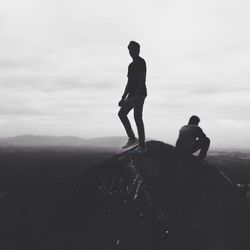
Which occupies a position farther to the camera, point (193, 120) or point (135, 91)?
point (193, 120)

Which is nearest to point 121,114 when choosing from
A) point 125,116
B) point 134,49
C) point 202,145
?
point 125,116

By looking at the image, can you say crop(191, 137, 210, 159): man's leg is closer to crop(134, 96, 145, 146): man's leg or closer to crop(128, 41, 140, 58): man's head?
crop(134, 96, 145, 146): man's leg

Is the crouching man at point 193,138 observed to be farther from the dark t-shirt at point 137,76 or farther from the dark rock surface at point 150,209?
the dark t-shirt at point 137,76

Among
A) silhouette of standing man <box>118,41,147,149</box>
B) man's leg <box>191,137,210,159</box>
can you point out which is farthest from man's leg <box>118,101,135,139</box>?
man's leg <box>191,137,210,159</box>

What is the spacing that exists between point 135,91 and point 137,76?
15.9 inches

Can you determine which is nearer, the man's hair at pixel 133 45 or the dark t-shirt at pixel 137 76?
the man's hair at pixel 133 45

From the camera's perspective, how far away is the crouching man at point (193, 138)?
10047 mm

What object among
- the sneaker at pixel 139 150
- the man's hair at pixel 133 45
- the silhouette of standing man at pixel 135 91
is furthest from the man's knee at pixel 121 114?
the man's hair at pixel 133 45

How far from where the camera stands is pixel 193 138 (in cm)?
1012

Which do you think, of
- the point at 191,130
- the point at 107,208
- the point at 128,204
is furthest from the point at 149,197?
the point at 191,130

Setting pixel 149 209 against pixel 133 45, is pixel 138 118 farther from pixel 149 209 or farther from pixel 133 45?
pixel 149 209

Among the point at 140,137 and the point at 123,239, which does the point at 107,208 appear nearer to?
the point at 123,239

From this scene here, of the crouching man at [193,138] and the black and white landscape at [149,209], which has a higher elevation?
the crouching man at [193,138]

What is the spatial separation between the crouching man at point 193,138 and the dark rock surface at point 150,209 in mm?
343
